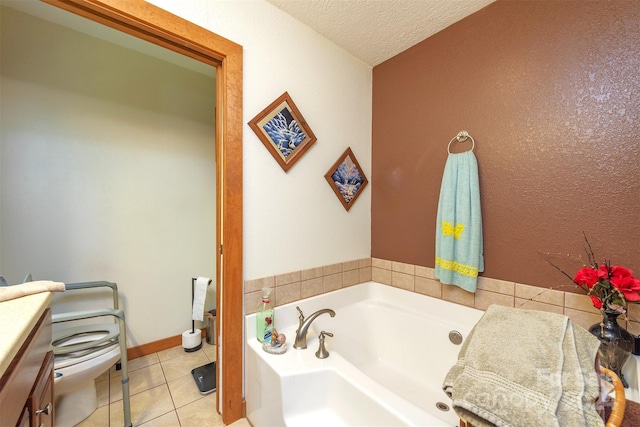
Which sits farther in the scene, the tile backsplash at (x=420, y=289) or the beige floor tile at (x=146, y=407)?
the beige floor tile at (x=146, y=407)

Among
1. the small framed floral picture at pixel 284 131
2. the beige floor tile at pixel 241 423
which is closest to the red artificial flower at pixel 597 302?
the small framed floral picture at pixel 284 131

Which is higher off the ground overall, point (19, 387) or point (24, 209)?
point (24, 209)

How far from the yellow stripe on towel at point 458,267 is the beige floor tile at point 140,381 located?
6.72ft

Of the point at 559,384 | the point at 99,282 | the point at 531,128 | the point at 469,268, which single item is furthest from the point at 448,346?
the point at 99,282

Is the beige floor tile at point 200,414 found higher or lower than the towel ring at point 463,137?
lower

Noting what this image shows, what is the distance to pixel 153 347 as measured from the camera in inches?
80.4

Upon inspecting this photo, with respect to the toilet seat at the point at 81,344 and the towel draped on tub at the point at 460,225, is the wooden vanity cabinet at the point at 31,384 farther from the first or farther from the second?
the towel draped on tub at the point at 460,225

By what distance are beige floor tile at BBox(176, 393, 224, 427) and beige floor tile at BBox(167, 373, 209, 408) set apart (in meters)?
0.05

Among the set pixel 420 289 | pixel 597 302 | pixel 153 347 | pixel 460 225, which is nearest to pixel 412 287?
pixel 420 289

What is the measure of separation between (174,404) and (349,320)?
121 cm

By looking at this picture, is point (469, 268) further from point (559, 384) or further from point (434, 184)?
point (559, 384)

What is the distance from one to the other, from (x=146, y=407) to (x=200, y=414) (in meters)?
0.35

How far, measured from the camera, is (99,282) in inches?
66.9

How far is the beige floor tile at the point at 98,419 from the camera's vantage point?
1364 mm
